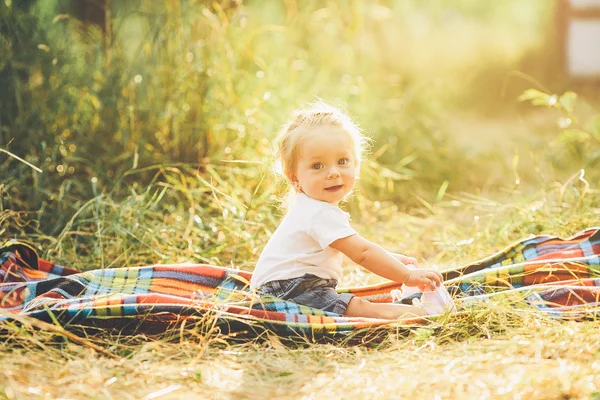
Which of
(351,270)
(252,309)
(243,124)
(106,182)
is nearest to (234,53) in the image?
(243,124)

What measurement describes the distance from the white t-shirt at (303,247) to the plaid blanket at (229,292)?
4.2 inches

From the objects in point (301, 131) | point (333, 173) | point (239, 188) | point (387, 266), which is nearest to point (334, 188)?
point (333, 173)

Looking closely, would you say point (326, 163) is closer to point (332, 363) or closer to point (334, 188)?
point (334, 188)

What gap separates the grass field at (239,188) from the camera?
1963mm

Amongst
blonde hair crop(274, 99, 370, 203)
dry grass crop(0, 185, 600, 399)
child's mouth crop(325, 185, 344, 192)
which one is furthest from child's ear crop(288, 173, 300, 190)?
dry grass crop(0, 185, 600, 399)

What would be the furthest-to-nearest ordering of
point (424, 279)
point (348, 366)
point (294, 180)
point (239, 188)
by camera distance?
point (239, 188) < point (294, 180) < point (424, 279) < point (348, 366)

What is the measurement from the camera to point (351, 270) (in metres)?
3.14

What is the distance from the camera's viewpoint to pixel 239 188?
11.2ft

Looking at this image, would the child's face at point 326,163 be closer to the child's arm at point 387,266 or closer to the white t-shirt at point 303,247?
the white t-shirt at point 303,247

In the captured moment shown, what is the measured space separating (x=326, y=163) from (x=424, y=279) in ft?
1.57

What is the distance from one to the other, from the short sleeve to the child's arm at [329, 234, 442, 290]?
0.11 ft

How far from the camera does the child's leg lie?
2396mm

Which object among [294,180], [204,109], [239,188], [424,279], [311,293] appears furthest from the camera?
[204,109]

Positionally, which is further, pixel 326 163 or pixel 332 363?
pixel 326 163
